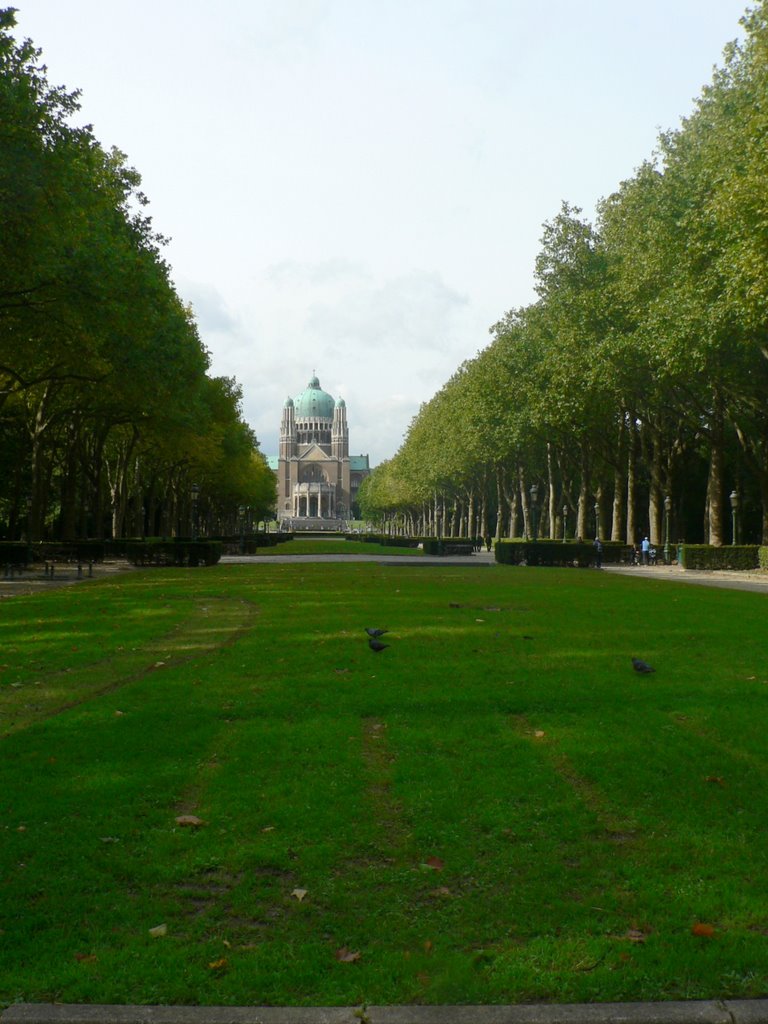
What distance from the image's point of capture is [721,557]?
3981 cm

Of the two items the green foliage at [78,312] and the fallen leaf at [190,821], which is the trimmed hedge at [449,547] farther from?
the fallen leaf at [190,821]

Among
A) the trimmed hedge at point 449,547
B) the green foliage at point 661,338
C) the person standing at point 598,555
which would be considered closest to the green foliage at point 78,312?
the trimmed hedge at point 449,547

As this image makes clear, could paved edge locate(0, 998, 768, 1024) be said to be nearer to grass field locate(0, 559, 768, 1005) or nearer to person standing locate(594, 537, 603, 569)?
grass field locate(0, 559, 768, 1005)

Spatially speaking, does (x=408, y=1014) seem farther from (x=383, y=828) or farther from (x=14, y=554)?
(x=14, y=554)

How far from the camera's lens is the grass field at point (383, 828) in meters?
4.24

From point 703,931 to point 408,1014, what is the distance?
5.12 feet

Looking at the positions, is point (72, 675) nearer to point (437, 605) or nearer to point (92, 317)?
point (437, 605)

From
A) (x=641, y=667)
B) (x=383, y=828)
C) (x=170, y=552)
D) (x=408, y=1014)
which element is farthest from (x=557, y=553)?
(x=408, y=1014)

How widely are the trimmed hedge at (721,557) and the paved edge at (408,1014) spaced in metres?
37.3

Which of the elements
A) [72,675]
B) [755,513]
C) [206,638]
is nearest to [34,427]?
[206,638]

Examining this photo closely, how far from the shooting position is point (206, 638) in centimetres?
1502

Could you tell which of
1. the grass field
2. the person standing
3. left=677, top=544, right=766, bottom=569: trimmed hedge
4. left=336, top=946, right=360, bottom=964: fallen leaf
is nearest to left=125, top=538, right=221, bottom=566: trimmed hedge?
the person standing

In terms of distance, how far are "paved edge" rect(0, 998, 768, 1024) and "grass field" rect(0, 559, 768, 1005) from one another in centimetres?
10

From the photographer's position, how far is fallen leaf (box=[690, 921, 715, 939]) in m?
4.51
